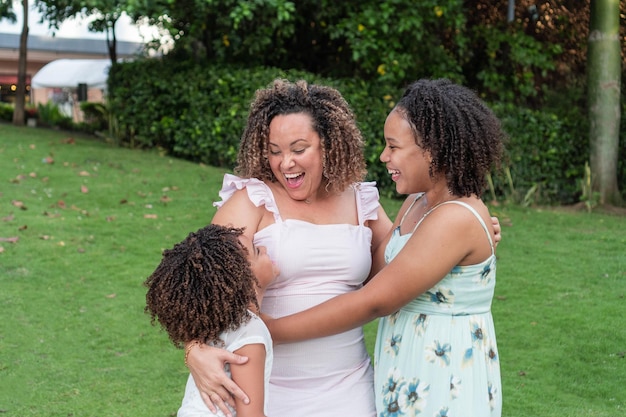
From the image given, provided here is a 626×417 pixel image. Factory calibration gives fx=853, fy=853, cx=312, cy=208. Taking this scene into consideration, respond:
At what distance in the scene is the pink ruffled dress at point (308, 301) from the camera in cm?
266

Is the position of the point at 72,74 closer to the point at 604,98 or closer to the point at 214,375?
the point at 604,98

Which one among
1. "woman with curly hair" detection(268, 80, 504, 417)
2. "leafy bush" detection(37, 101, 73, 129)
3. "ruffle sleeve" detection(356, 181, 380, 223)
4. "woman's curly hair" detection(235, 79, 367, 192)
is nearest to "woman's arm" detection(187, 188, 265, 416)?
"woman with curly hair" detection(268, 80, 504, 417)

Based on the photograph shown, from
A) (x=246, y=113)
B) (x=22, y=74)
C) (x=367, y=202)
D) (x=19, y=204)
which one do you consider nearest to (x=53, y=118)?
(x=22, y=74)

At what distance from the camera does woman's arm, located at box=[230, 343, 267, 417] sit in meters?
2.31

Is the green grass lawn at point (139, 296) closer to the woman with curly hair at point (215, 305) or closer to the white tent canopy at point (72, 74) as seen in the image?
the woman with curly hair at point (215, 305)

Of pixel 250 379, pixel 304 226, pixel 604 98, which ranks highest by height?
pixel 604 98

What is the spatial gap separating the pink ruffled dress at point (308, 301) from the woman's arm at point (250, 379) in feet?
1.12

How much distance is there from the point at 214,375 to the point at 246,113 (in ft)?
28.6

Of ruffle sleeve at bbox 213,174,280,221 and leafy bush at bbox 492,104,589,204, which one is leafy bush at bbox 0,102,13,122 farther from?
ruffle sleeve at bbox 213,174,280,221

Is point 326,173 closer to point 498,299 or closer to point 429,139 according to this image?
point 429,139

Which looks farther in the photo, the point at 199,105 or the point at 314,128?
the point at 199,105

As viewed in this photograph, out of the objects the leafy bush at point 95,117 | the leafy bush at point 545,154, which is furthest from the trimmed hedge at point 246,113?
the leafy bush at point 95,117

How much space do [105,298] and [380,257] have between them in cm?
436

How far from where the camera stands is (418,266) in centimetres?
242
